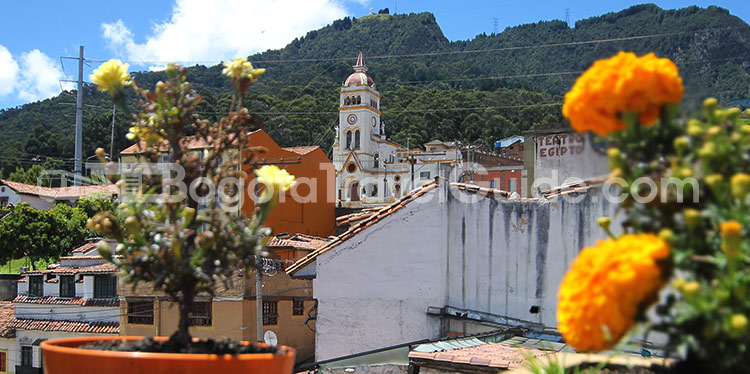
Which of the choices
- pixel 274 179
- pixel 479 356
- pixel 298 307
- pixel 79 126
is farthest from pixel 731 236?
pixel 79 126

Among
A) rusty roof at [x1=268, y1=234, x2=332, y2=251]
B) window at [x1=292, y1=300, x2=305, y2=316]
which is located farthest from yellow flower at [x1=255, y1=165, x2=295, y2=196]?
window at [x1=292, y1=300, x2=305, y2=316]

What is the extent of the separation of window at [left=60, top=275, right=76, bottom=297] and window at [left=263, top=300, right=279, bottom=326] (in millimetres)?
8658

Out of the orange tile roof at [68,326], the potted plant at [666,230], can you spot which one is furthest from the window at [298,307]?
the potted plant at [666,230]

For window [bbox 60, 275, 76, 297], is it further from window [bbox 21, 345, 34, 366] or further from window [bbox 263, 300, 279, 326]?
window [bbox 263, 300, 279, 326]

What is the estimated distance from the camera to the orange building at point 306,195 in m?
37.4

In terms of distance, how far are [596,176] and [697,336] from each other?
79 cm

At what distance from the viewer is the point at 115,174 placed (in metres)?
4.02

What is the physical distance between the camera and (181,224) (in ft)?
12.6

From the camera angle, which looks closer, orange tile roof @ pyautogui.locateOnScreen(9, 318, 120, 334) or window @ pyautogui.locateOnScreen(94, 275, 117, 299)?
orange tile roof @ pyautogui.locateOnScreen(9, 318, 120, 334)

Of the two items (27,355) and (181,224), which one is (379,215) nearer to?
(181,224)

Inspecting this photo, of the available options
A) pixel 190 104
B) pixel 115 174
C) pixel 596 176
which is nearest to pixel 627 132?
pixel 596 176

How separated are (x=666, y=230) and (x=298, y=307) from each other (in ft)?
76.3

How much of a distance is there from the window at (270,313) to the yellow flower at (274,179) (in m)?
20.7

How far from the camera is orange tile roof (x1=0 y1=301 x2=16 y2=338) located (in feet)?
89.8
